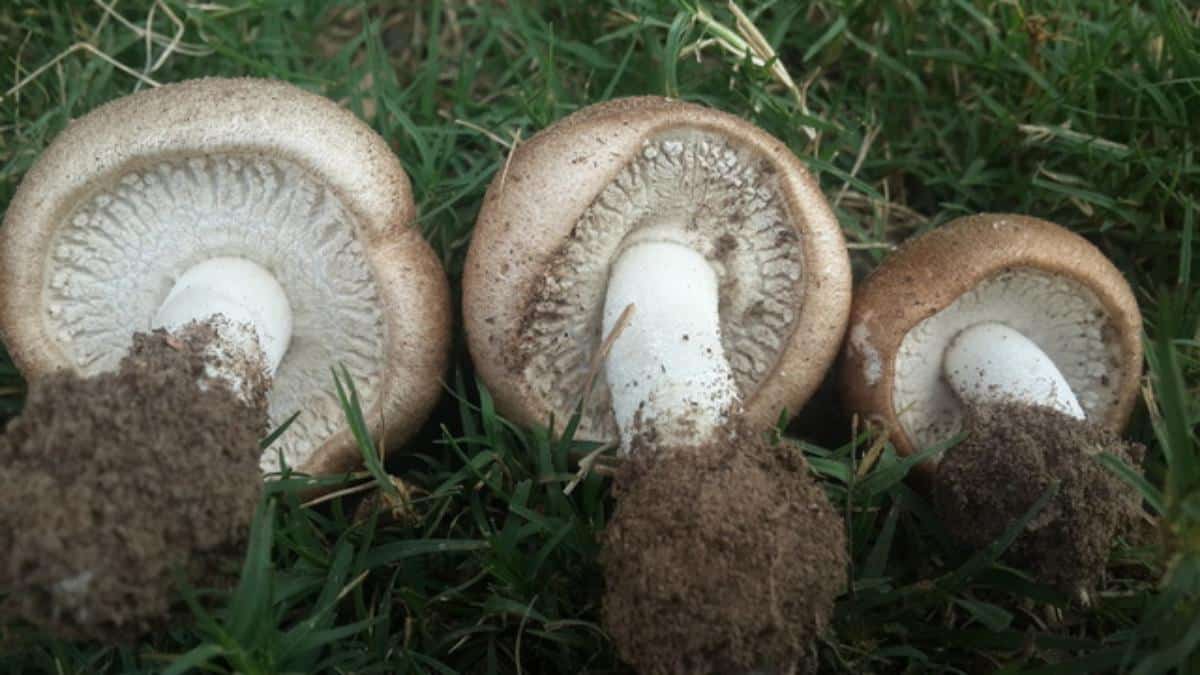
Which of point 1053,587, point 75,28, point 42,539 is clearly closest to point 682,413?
point 1053,587

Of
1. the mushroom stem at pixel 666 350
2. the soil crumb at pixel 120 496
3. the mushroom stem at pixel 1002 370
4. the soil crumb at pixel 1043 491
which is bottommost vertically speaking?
the soil crumb at pixel 1043 491

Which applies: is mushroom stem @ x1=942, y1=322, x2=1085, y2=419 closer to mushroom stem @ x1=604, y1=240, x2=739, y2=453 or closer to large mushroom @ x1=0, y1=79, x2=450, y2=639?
mushroom stem @ x1=604, y1=240, x2=739, y2=453

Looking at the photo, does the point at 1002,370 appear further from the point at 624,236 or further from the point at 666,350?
the point at 624,236

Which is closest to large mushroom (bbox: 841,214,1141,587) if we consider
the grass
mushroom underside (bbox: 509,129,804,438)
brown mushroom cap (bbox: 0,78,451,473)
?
the grass

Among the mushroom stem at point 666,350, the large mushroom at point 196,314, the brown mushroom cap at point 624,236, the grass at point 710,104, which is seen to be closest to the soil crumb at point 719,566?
the mushroom stem at point 666,350

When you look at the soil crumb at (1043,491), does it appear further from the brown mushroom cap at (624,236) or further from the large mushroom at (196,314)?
the large mushroom at (196,314)
